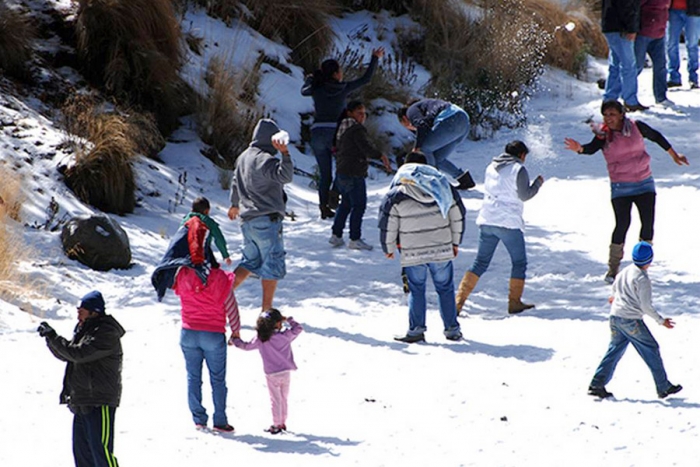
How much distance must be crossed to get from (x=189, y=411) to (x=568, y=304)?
3660 mm

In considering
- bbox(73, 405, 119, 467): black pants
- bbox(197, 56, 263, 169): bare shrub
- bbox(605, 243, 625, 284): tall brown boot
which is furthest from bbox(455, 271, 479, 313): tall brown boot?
bbox(197, 56, 263, 169): bare shrub

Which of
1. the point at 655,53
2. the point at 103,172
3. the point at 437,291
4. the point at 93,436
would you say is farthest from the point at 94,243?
the point at 655,53

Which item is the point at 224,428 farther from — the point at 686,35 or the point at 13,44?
the point at 686,35

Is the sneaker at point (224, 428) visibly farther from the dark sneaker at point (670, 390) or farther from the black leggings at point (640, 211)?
the black leggings at point (640, 211)

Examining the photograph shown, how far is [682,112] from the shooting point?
51.3 ft

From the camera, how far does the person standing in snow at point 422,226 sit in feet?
27.9

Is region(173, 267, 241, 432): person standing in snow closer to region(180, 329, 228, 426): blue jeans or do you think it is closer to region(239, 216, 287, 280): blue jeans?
region(180, 329, 228, 426): blue jeans

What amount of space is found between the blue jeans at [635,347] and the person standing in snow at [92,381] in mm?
3106

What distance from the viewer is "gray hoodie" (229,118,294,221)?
884 centimetres

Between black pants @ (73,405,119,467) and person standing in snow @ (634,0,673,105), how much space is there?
11.2 meters

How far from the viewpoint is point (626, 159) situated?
375 inches

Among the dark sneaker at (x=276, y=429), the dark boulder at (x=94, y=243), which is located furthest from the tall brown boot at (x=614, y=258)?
the dark boulder at (x=94, y=243)

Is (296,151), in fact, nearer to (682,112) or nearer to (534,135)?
(534,135)

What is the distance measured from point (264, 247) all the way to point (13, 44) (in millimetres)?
6298
